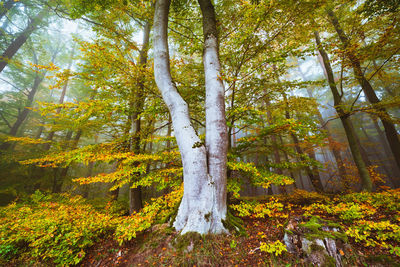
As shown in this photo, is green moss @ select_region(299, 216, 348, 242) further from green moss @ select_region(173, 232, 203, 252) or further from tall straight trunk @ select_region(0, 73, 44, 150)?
tall straight trunk @ select_region(0, 73, 44, 150)

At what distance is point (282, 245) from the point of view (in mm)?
2014

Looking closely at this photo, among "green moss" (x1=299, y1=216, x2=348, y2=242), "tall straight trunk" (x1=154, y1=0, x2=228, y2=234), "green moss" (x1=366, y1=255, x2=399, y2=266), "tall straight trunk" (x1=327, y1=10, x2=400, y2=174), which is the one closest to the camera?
"green moss" (x1=366, y1=255, x2=399, y2=266)

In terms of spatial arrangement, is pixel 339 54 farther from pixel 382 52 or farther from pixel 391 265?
pixel 391 265

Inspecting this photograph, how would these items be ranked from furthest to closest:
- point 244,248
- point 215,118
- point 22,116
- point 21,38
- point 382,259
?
point 22,116
point 21,38
point 215,118
point 244,248
point 382,259

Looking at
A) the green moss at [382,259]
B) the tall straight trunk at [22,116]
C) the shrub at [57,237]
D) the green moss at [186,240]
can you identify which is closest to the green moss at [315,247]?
the green moss at [382,259]

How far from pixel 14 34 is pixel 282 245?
18063mm

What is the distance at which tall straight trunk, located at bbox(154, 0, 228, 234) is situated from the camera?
2.36m

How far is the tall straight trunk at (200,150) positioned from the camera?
2363 mm

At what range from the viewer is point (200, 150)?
2539 mm

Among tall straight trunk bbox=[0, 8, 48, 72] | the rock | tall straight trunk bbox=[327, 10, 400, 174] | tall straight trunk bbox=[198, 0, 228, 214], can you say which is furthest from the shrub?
tall straight trunk bbox=[0, 8, 48, 72]

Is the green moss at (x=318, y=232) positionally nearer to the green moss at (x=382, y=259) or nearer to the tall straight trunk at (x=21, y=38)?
the green moss at (x=382, y=259)

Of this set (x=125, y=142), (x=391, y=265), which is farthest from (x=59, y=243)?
(x=391, y=265)

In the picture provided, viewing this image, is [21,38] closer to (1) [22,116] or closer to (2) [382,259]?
(1) [22,116]

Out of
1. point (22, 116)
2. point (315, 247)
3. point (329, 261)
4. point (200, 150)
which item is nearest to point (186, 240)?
point (200, 150)
